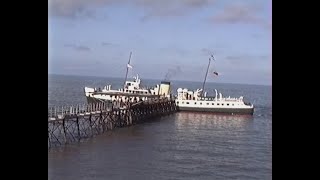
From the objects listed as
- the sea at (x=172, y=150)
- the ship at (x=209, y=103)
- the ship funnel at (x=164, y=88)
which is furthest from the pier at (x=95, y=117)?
the ship at (x=209, y=103)

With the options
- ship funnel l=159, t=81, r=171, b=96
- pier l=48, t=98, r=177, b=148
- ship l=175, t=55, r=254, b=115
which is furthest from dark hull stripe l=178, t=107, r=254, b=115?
pier l=48, t=98, r=177, b=148

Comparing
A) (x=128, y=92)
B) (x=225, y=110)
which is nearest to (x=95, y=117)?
(x=128, y=92)

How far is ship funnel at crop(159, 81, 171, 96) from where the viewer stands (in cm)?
1613

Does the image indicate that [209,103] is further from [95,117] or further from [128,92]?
[95,117]

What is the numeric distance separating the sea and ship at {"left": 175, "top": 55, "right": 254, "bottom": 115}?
24 cm

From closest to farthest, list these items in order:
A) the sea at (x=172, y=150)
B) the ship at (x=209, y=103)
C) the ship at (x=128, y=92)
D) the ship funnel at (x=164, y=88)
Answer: the sea at (x=172, y=150)
the ship at (x=128, y=92)
the ship funnel at (x=164, y=88)
the ship at (x=209, y=103)

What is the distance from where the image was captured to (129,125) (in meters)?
12.7

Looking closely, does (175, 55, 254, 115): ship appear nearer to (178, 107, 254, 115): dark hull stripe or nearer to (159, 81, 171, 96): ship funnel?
(178, 107, 254, 115): dark hull stripe

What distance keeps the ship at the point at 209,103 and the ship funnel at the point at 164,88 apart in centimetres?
41

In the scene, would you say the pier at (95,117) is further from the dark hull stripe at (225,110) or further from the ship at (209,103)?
the dark hull stripe at (225,110)

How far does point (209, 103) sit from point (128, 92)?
11.7 feet

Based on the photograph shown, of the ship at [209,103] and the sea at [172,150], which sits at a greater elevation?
the ship at [209,103]

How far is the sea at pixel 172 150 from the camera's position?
32.7 ft

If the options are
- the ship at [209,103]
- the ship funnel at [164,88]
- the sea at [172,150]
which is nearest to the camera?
the sea at [172,150]
